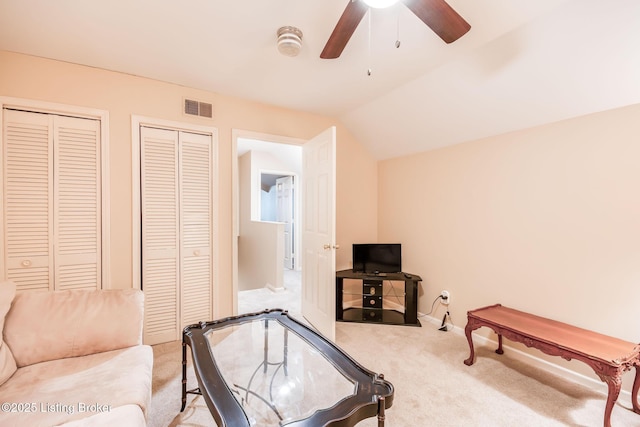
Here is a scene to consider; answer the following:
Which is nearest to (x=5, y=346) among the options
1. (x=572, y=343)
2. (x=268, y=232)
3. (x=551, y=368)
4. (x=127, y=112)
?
(x=127, y=112)

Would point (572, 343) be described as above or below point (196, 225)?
below

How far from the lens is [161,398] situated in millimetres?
1877

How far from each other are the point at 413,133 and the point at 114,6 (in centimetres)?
275

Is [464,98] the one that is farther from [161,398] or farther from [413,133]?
[161,398]

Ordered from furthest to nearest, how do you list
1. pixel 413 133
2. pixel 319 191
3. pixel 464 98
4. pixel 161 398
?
1. pixel 413 133
2. pixel 319 191
3. pixel 464 98
4. pixel 161 398

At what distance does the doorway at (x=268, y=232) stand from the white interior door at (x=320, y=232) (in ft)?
2.26

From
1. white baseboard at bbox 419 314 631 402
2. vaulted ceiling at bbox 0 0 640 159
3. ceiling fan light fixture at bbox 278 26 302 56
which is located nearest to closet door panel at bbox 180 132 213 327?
→ vaulted ceiling at bbox 0 0 640 159

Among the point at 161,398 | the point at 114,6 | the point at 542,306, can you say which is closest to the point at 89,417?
the point at 161,398

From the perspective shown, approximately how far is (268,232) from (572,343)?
155 inches

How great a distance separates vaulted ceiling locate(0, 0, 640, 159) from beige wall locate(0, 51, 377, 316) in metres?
0.11

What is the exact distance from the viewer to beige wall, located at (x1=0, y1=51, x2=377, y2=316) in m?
2.22

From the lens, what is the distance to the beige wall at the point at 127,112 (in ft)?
7.27

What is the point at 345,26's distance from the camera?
136cm

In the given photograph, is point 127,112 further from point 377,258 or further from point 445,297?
point 445,297
